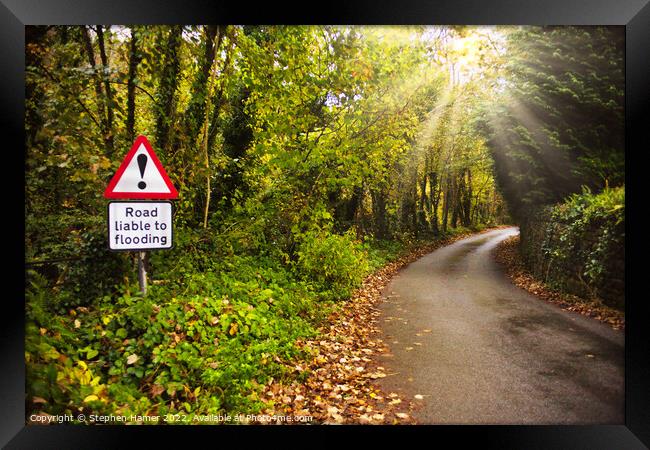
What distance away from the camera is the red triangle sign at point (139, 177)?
2.84m

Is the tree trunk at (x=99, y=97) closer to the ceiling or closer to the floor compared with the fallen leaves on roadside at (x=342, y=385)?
closer to the ceiling

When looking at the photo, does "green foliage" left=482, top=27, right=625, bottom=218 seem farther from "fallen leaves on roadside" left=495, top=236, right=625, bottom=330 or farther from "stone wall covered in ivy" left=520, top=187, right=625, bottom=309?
"fallen leaves on roadside" left=495, top=236, right=625, bottom=330

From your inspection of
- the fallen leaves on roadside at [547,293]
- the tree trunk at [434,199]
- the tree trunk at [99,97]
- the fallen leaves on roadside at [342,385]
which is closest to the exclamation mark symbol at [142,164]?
the tree trunk at [99,97]

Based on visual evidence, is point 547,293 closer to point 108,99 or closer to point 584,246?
point 584,246

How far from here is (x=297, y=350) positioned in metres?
4.01

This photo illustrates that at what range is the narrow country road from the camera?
9.71 feet

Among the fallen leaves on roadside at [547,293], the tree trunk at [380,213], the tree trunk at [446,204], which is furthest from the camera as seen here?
the tree trunk at [446,204]

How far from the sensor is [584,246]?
4.45 metres

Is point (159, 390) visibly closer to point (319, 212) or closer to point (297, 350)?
point (297, 350)

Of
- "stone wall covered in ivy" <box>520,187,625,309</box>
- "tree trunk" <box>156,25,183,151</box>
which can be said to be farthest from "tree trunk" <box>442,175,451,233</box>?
"tree trunk" <box>156,25,183,151</box>
